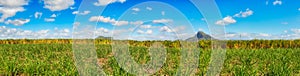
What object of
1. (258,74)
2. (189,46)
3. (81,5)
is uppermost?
(81,5)

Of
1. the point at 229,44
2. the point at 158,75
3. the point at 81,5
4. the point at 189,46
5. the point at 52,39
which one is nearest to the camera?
the point at 81,5

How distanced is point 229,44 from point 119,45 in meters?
40.1

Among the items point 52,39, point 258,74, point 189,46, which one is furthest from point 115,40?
point 52,39

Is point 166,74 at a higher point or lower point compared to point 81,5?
lower

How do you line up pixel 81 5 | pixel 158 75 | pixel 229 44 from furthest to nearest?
pixel 229 44
pixel 158 75
pixel 81 5

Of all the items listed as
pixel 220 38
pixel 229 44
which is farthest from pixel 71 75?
pixel 229 44

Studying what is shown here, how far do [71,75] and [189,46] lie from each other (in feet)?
12.6

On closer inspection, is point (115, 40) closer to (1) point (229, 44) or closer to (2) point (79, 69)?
(2) point (79, 69)

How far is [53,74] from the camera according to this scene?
511 inches

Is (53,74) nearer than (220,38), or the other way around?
(220,38)

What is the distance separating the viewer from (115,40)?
1148cm

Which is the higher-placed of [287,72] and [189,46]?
[189,46]

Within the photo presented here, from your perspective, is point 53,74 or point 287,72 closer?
point 53,74

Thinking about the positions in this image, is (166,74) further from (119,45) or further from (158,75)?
(119,45)
